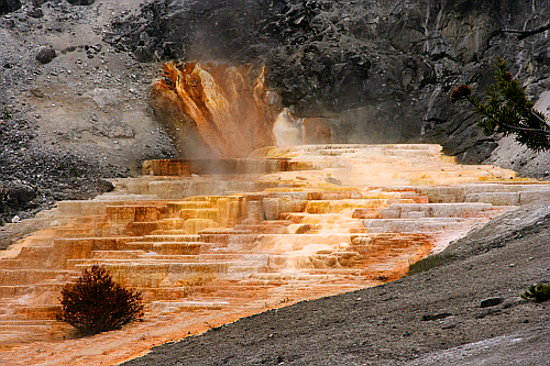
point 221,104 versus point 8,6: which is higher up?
point 8,6

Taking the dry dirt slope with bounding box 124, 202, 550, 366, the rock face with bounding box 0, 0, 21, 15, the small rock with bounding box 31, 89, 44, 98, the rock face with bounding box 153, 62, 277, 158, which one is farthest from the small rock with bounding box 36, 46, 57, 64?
the dry dirt slope with bounding box 124, 202, 550, 366

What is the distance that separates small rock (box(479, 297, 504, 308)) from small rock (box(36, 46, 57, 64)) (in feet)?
72.4

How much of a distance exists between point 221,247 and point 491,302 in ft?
21.8

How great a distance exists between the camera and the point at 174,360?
5762mm

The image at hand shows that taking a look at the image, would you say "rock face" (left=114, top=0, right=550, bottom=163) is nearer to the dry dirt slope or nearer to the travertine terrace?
the travertine terrace

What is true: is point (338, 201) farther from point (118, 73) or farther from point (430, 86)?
point (118, 73)

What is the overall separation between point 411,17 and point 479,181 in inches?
482

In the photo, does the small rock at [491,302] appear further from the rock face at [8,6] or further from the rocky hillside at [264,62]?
the rock face at [8,6]

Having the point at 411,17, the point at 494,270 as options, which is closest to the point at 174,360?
the point at 494,270

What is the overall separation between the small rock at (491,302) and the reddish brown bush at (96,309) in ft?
17.1

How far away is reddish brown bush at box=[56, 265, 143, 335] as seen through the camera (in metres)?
8.48

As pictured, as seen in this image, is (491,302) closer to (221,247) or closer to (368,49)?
(221,247)

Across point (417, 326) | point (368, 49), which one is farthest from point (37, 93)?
point (417, 326)

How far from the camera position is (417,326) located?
491 cm
